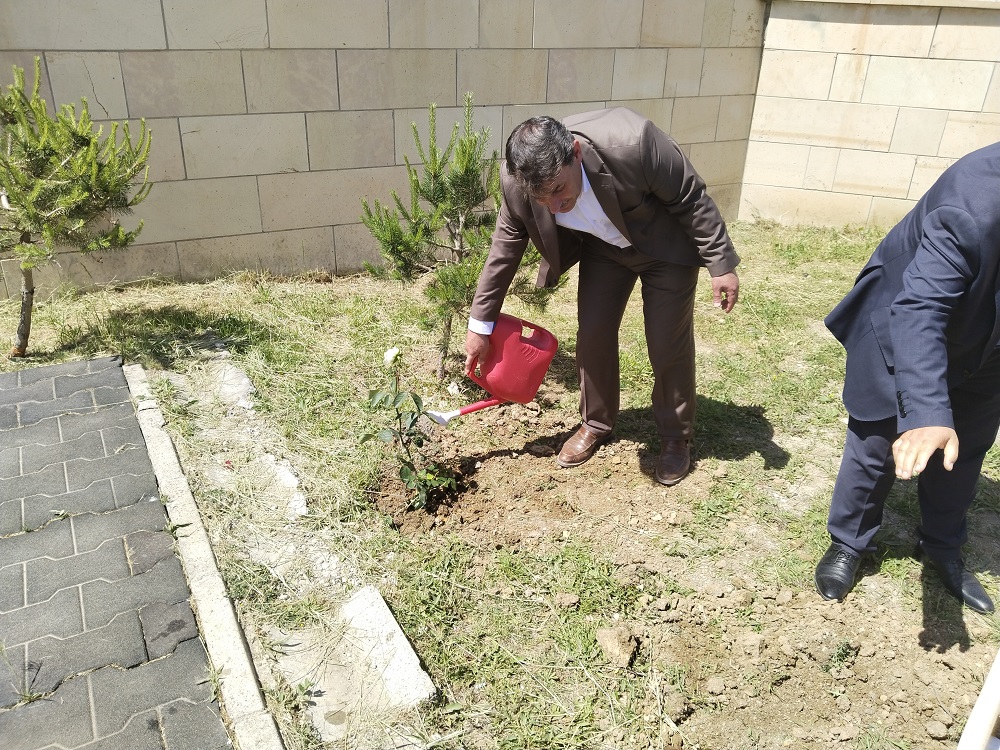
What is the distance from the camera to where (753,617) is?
263 cm

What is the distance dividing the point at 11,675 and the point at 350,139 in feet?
13.5

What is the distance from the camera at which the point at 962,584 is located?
2740mm

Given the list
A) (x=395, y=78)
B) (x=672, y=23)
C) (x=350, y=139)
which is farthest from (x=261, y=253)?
(x=672, y=23)

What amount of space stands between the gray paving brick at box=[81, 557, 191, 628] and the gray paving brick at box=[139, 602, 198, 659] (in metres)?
0.03

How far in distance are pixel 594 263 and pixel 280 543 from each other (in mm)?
1722

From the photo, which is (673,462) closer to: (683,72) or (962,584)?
(962,584)

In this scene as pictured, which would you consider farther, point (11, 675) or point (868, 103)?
point (868, 103)

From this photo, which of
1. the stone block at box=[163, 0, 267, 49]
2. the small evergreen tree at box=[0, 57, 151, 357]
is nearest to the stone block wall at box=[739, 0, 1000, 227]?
the stone block at box=[163, 0, 267, 49]

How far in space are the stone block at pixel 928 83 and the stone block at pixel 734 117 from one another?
1019mm

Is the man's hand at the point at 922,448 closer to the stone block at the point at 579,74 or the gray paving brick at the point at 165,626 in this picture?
the gray paving brick at the point at 165,626

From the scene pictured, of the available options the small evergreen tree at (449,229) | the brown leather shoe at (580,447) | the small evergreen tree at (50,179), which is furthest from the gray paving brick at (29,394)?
the brown leather shoe at (580,447)

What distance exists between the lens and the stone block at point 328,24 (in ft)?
16.1

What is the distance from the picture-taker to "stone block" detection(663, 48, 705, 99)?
6.64 m

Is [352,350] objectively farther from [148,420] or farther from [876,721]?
[876,721]
